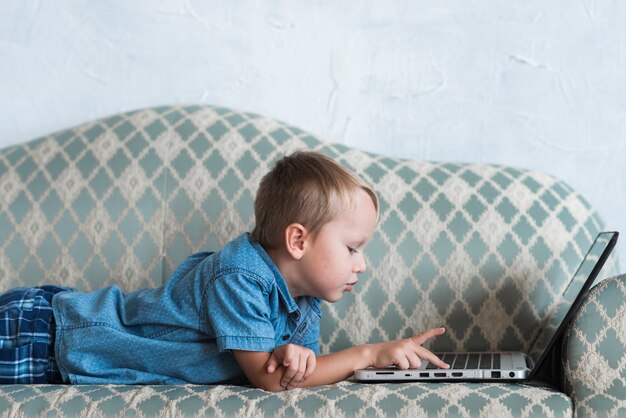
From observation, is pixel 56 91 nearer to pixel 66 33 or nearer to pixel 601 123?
pixel 66 33

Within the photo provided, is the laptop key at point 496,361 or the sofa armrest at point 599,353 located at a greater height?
the sofa armrest at point 599,353

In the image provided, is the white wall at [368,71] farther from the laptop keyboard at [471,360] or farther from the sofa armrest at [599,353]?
the sofa armrest at [599,353]

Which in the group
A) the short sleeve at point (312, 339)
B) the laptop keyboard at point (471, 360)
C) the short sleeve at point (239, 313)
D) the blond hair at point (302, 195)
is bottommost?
the laptop keyboard at point (471, 360)

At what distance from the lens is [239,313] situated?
6.11 feet

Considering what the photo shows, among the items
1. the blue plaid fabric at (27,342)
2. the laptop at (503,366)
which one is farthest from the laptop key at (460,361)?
the blue plaid fabric at (27,342)

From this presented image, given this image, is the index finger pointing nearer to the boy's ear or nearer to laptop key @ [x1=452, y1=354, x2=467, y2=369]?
laptop key @ [x1=452, y1=354, x2=467, y2=369]

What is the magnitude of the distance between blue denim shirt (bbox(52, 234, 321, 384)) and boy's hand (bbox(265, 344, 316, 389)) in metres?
0.04

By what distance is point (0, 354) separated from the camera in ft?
6.64

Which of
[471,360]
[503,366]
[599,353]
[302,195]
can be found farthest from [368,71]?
[599,353]

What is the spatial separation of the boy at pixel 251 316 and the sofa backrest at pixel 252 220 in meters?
0.35

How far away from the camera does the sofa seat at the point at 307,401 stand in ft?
5.48

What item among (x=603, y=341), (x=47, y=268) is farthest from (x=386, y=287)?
(x=47, y=268)

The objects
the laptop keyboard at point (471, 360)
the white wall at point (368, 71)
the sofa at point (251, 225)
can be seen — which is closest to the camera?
the laptop keyboard at point (471, 360)

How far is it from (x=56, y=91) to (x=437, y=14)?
1180 mm
